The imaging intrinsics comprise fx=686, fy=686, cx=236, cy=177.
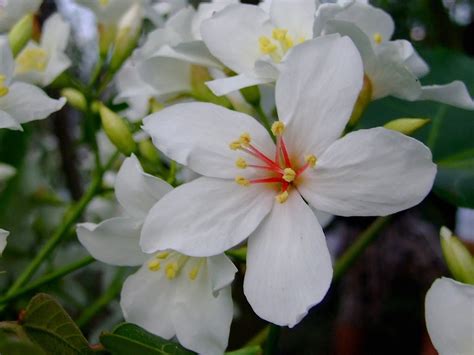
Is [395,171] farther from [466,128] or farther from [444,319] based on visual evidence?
[466,128]

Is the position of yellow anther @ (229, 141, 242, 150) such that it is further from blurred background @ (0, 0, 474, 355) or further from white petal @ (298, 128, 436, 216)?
blurred background @ (0, 0, 474, 355)

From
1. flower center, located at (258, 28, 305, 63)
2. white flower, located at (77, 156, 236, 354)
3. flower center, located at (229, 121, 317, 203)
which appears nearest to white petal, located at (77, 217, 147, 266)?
white flower, located at (77, 156, 236, 354)

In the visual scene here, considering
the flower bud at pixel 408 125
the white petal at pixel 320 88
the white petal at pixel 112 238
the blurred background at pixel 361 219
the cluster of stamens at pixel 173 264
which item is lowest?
the blurred background at pixel 361 219

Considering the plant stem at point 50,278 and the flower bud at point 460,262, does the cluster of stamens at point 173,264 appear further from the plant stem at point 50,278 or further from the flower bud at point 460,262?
the flower bud at point 460,262

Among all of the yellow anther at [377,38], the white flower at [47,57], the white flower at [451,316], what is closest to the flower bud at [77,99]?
the white flower at [47,57]

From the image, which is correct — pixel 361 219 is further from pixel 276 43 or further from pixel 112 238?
pixel 112 238

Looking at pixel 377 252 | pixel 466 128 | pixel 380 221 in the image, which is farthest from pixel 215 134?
pixel 377 252
